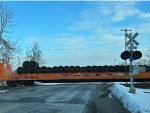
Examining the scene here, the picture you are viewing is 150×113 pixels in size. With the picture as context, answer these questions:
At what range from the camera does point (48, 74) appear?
151 ft

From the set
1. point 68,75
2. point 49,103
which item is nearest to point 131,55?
point 49,103

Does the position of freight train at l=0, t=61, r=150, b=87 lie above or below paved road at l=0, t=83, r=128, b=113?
above

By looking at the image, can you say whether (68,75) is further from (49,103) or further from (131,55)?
(49,103)

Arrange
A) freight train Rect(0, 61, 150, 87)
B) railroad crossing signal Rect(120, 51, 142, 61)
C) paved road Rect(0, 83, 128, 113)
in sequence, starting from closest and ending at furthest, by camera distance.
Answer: paved road Rect(0, 83, 128, 113)
railroad crossing signal Rect(120, 51, 142, 61)
freight train Rect(0, 61, 150, 87)

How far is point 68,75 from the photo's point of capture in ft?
152

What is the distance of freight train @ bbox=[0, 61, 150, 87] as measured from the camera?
148 feet

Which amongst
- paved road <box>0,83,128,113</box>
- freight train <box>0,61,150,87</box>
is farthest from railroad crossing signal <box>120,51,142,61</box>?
freight train <box>0,61,150,87</box>

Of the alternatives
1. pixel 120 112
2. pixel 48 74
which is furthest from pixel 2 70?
pixel 120 112

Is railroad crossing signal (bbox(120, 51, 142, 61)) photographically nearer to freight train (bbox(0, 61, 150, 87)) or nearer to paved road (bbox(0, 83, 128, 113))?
paved road (bbox(0, 83, 128, 113))

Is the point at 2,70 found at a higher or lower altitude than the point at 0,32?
lower

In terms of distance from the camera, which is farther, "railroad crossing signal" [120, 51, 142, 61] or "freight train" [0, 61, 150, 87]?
"freight train" [0, 61, 150, 87]

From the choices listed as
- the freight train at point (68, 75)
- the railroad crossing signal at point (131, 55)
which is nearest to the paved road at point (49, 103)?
the railroad crossing signal at point (131, 55)

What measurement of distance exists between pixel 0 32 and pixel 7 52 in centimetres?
562

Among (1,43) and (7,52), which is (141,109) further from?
(7,52)
